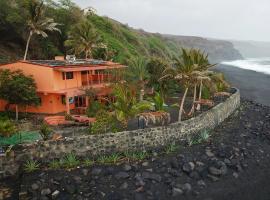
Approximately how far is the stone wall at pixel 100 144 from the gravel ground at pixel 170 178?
2.95ft

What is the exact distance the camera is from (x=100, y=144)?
2419 centimetres

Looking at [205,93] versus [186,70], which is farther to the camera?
[205,93]

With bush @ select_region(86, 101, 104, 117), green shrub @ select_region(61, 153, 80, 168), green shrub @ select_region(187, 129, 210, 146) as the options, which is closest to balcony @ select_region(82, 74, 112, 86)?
bush @ select_region(86, 101, 104, 117)

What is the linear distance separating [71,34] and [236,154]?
28.8m

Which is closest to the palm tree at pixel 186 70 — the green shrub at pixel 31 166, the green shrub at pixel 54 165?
the green shrub at pixel 54 165

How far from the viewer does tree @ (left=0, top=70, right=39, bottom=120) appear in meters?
30.4

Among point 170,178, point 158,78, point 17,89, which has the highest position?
point 158,78

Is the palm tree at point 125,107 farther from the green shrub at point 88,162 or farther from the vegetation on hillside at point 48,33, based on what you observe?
the vegetation on hillside at point 48,33

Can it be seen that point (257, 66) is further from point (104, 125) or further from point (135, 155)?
point (135, 155)

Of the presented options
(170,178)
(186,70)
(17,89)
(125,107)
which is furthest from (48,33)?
(170,178)

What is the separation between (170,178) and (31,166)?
8.52 m

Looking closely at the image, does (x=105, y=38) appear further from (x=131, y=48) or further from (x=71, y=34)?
(x=71, y=34)

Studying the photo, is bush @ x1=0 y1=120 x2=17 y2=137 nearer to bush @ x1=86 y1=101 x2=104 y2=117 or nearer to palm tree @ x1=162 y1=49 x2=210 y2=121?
bush @ x1=86 y1=101 x2=104 y2=117

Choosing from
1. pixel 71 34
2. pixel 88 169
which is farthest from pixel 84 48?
pixel 88 169
